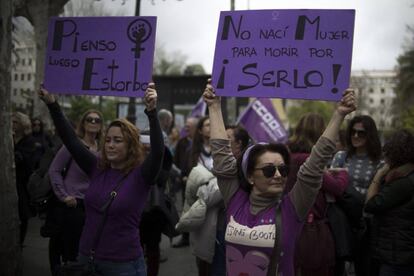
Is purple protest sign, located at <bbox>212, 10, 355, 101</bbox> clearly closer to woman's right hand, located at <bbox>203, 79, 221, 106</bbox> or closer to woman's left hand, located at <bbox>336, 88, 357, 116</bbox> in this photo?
woman's right hand, located at <bbox>203, 79, 221, 106</bbox>

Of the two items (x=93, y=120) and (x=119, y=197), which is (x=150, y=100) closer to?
(x=119, y=197)

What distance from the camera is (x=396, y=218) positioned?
334 centimetres

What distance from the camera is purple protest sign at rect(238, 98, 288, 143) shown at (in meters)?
9.81

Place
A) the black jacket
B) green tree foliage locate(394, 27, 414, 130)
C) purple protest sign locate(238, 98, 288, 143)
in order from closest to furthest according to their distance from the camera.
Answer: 1. the black jacket
2. purple protest sign locate(238, 98, 288, 143)
3. green tree foliage locate(394, 27, 414, 130)

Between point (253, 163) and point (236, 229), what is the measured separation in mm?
382

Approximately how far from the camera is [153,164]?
117 inches

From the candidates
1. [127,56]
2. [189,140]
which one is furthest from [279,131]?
[127,56]

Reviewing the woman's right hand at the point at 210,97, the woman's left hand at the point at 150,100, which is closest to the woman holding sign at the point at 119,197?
the woman's left hand at the point at 150,100

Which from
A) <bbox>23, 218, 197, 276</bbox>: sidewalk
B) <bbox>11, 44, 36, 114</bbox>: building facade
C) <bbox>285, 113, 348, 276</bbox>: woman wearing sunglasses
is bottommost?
<bbox>23, 218, 197, 276</bbox>: sidewalk

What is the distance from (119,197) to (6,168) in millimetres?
1672

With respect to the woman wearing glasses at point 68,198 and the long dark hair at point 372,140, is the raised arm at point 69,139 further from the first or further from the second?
the long dark hair at point 372,140

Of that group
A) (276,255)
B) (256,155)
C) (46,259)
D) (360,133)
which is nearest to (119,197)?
(256,155)

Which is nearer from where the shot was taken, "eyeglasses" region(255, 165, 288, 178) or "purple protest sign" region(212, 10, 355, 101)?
"eyeglasses" region(255, 165, 288, 178)

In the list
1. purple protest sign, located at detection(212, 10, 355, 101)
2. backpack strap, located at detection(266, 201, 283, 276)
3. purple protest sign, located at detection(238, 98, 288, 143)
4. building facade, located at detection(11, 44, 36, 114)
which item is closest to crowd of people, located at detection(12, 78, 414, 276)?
backpack strap, located at detection(266, 201, 283, 276)
